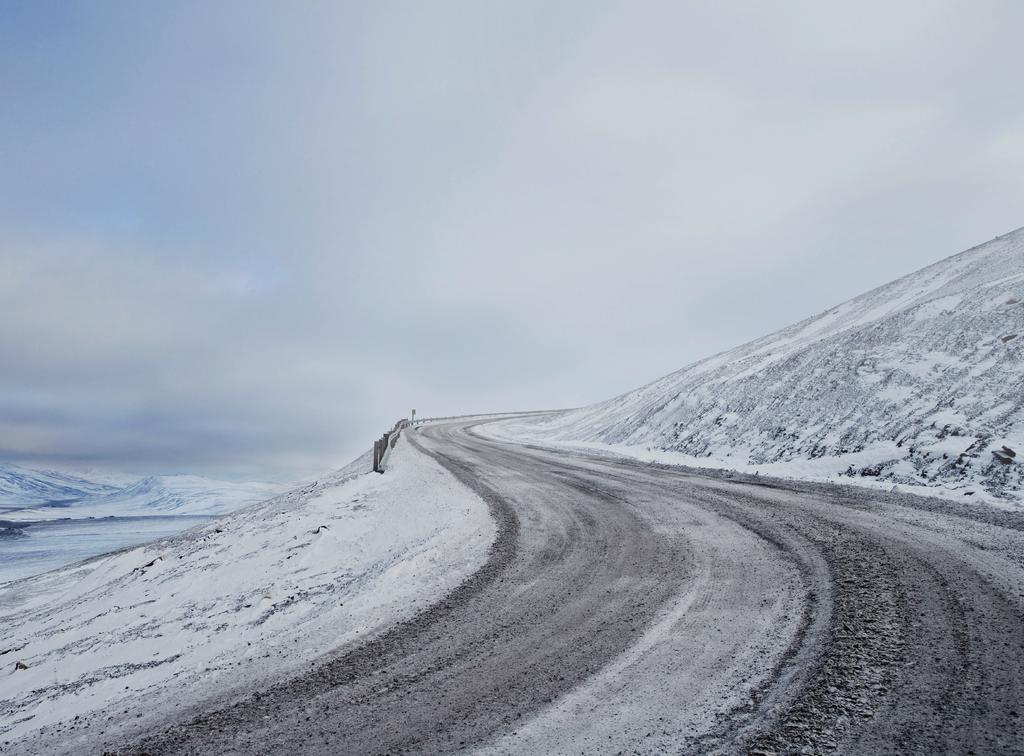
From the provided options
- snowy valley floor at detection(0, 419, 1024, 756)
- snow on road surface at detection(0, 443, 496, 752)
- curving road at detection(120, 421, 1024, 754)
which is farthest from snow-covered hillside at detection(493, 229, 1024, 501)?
snow on road surface at detection(0, 443, 496, 752)

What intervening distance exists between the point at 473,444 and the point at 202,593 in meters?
18.3

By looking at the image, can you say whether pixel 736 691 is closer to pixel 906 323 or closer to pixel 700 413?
pixel 700 413

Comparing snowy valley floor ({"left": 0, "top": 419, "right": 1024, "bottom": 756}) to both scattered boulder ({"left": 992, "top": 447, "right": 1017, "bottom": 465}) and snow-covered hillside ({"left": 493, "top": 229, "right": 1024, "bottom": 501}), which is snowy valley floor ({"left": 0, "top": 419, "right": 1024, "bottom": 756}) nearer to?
scattered boulder ({"left": 992, "top": 447, "right": 1017, "bottom": 465})

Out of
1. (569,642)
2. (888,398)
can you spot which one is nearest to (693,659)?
(569,642)

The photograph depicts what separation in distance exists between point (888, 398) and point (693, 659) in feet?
51.9

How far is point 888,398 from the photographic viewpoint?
627 inches

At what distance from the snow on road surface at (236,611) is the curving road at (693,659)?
624mm

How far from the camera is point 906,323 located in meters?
20.0

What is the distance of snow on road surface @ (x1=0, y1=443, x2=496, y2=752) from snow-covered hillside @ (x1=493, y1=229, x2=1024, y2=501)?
10.3 m

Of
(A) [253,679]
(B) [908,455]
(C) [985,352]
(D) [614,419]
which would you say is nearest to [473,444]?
(D) [614,419]

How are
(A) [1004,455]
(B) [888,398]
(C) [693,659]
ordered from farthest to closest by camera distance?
(B) [888,398]
(A) [1004,455]
(C) [693,659]

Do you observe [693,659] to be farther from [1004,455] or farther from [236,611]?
[1004,455]

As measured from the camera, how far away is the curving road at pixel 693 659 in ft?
10.3

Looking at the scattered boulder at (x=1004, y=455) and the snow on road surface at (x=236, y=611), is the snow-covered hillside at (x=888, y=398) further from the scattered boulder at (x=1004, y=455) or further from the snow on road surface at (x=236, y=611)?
the snow on road surface at (x=236, y=611)
